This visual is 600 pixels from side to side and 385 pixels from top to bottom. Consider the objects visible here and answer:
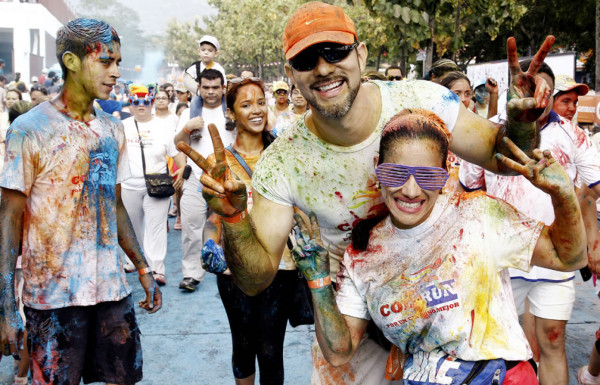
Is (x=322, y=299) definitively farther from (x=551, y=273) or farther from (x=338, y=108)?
(x=551, y=273)

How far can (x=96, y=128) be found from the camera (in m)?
3.04

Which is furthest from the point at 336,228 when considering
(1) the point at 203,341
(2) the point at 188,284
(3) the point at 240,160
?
(2) the point at 188,284

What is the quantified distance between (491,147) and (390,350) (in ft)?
3.32

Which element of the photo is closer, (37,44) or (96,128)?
(96,128)

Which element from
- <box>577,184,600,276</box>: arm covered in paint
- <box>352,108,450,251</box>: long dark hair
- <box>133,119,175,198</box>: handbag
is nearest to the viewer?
<box>352,108,450,251</box>: long dark hair

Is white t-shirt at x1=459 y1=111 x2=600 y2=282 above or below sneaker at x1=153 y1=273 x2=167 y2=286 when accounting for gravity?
above

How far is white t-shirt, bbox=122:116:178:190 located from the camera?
633 centimetres

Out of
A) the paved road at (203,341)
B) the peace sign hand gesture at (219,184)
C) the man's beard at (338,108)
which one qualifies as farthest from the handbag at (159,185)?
the peace sign hand gesture at (219,184)

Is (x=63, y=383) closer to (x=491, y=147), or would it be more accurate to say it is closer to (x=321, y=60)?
(x=321, y=60)

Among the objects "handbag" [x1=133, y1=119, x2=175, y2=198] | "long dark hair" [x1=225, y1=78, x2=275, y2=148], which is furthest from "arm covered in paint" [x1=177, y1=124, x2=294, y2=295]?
"handbag" [x1=133, y1=119, x2=175, y2=198]

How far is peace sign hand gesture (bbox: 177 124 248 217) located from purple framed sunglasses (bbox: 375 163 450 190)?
559 mm

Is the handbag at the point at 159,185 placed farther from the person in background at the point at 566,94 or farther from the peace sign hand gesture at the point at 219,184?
the peace sign hand gesture at the point at 219,184

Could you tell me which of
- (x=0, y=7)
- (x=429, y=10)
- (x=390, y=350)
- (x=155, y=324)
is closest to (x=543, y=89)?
(x=390, y=350)

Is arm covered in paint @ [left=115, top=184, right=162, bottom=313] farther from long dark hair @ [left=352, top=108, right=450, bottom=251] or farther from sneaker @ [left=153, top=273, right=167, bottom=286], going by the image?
sneaker @ [left=153, top=273, right=167, bottom=286]
